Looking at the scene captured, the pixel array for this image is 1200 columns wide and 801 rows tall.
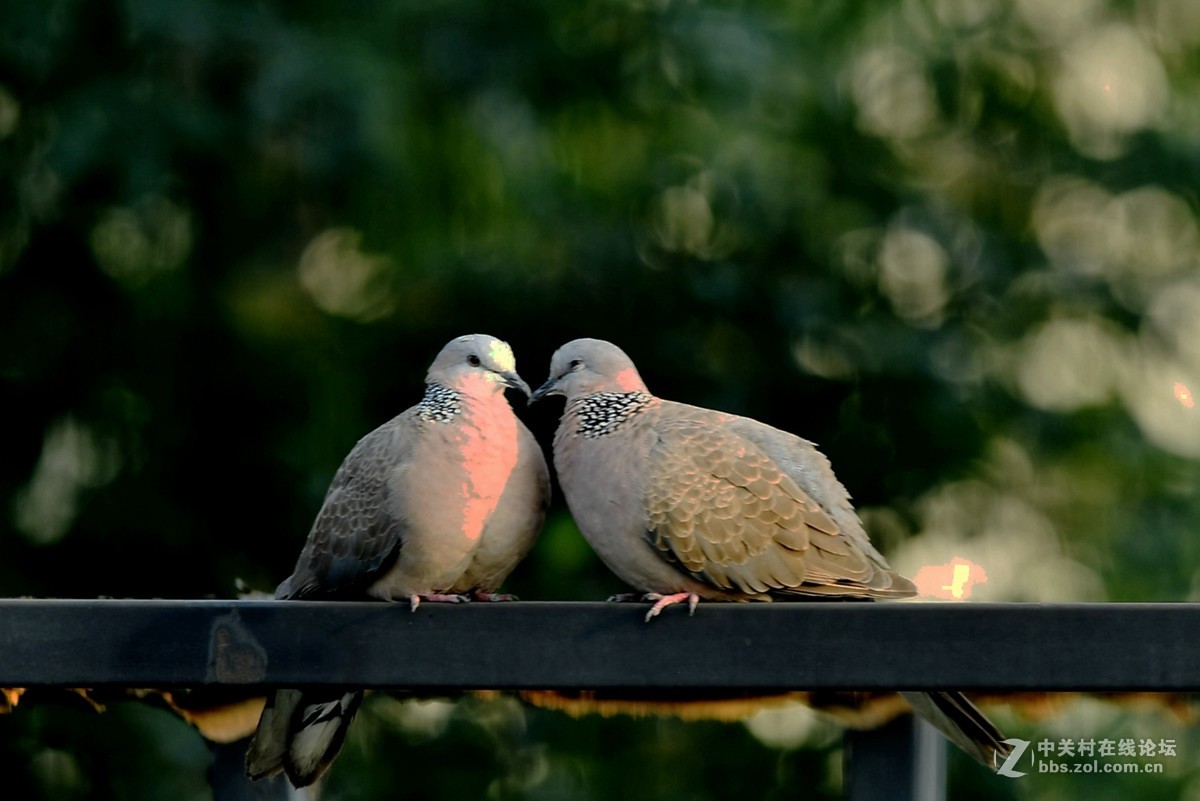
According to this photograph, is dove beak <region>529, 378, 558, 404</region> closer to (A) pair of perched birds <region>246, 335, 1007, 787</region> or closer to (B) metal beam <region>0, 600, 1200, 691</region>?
(A) pair of perched birds <region>246, 335, 1007, 787</region>

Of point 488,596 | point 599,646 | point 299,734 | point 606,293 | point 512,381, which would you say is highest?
point 606,293

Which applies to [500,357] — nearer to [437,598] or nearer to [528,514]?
[528,514]

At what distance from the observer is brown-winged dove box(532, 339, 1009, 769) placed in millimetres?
2777

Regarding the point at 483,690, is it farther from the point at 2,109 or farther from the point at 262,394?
the point at 2,109

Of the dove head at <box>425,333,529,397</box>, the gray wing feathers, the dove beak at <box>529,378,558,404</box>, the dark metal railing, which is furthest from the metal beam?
the dove beak at <box>529,378,558,404</box>

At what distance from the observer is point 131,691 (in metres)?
2.49

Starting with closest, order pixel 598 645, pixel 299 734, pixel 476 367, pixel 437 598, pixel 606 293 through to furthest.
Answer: pixel 598 645, pixel 437 598, pixel 299 734, pixel 476 367, pixel 606 293

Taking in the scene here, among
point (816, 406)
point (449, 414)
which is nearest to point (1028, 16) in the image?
point (816, 406)

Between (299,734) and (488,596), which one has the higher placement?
(488,596)

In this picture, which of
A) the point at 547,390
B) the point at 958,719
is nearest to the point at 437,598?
the point at 547,390

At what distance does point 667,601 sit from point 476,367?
2.50 ft

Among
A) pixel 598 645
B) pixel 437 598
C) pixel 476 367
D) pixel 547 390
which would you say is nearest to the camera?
pixel 598 645

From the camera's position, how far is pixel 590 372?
10.1 feet

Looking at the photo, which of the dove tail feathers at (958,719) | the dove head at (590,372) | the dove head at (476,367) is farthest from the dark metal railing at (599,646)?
the dove head at (590,372)
